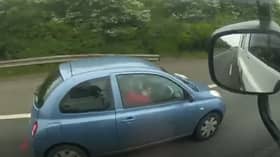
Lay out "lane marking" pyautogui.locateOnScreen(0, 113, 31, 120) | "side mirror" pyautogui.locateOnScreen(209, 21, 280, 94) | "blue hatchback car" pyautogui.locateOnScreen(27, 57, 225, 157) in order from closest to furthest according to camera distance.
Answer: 1. "side mirror" pyautogui.locateOnScreen(209, 21, 280, 94)
2. "blue hatchback car" pyautogui.locateOnScreen(27, 57, 225, 157)
3. "lane marking" pyautogui.locateOnScreen(0, 113, 31, 120)

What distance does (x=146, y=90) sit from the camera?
420 centimetres

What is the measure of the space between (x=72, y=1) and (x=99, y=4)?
0.62 metres

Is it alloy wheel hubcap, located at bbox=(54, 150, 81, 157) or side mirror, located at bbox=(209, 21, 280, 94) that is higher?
side mirror, located at bbox=(209, 21, 280, 94)

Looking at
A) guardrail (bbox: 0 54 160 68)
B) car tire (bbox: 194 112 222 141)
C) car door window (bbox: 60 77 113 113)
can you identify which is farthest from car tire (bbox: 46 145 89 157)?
guardrail (bbox: 0 54 160 68)

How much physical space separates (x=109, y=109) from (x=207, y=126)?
1.16 meters

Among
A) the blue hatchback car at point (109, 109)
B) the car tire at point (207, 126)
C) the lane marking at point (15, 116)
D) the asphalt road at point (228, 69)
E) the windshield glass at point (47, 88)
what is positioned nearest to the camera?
the asphalt road at point (228, 69)

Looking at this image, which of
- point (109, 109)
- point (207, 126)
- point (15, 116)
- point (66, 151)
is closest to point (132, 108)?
point (109, 109)

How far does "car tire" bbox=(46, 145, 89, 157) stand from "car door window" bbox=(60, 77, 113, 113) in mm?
338

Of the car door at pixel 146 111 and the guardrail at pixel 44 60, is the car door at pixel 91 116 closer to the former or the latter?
the car door at pixel 146 111

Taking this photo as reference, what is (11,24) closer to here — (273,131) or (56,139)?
(56,139)

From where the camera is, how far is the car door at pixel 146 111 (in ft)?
13.1

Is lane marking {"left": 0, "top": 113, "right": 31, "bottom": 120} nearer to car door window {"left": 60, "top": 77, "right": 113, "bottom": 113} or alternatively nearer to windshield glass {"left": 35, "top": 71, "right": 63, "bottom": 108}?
windshield glass {"left": 35, "top": 71, "right": 63, "bottom": 108}

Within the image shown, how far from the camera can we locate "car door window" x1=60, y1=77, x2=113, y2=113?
3912mm

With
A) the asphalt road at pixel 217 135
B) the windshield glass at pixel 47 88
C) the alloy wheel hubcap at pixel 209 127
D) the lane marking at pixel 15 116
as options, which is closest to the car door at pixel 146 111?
the asphalt road at pixel 217 135
